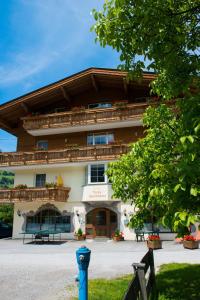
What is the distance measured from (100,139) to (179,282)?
63.6 ft

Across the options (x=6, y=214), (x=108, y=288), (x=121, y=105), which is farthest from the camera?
(x=6, y=214)

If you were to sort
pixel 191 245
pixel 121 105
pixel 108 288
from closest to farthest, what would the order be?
pixel 108 288, pixel 191 245, pixel 121 105

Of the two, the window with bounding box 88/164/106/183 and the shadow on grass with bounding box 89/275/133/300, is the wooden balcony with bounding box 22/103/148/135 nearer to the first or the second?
the window with bounding box 88/164/106/183

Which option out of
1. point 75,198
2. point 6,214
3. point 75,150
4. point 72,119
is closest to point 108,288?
point 75,198

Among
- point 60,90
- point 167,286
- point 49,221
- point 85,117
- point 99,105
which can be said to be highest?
point 60,90

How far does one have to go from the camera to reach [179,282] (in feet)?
28.9

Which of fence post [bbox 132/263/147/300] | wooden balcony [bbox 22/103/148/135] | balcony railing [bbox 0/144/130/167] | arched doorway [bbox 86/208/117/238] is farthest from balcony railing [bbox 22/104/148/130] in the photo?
fence post [bbox 132/263/147/300]

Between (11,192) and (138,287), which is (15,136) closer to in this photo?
(11,192)

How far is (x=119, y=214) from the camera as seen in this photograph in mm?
24562

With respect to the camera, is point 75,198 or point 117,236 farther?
point 75,198

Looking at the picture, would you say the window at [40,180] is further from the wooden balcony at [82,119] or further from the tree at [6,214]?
the tree at [6,214]

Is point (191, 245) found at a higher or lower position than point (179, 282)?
higher

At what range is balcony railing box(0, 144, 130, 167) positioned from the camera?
82.1 feet

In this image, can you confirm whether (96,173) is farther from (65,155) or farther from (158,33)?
(158,33)
